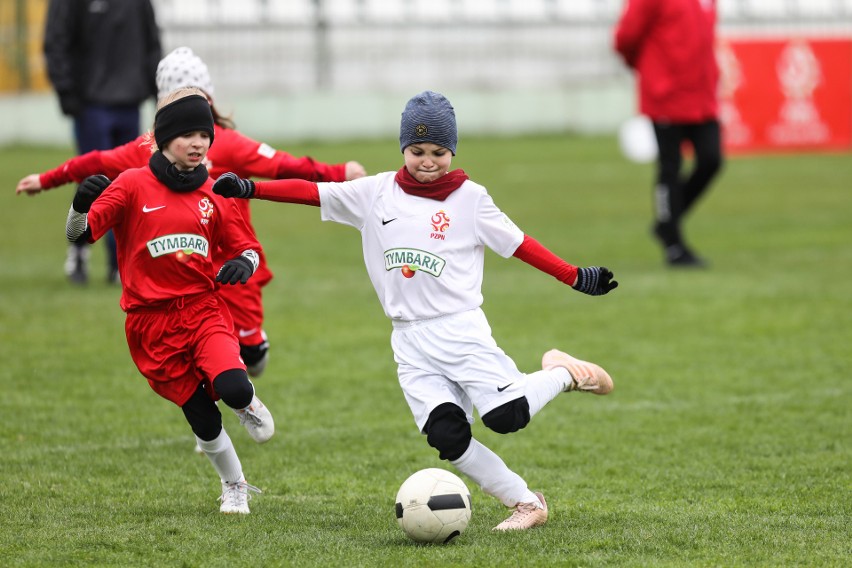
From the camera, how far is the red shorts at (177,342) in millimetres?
5367

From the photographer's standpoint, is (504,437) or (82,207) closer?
(82,207)

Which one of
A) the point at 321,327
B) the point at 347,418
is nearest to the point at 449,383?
the point at 347,418

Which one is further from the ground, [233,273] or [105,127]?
[233,273]

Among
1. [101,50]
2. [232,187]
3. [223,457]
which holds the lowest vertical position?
[223,457]

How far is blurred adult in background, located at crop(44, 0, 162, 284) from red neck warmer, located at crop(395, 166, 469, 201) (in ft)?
20.7

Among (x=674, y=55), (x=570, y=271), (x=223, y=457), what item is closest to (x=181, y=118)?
(x=223, y=457)

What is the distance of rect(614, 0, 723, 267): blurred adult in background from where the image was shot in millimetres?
12070

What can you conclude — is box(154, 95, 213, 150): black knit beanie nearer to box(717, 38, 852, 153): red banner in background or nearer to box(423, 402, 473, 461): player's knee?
box(423, 402, 473, 461): player's knee

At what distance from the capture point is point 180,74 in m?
6.41

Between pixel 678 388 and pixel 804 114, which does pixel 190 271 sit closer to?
pixel 678 388

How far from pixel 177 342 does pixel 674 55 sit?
25.8 ft

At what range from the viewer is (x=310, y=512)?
541 cm

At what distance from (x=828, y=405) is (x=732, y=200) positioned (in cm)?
1075

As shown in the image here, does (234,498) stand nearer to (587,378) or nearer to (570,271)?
(587,378)
